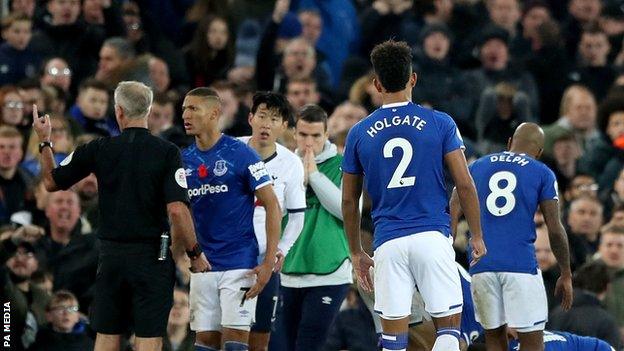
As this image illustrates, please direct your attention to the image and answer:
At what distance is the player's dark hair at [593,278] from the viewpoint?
1402 centimetres

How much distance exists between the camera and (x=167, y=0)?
20000 millimetres

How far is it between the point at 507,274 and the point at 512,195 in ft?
1.94

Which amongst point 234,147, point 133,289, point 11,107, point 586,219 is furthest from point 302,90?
point 133,289

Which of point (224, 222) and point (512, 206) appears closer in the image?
point (224, 222)

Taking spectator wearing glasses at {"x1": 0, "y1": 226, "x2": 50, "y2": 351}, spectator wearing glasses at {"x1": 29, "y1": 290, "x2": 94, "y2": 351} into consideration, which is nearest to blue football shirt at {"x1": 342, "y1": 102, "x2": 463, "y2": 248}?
spectator wearing glasses at {"x1": 29, "y1": 290, "x2": 94, "y2": 351}

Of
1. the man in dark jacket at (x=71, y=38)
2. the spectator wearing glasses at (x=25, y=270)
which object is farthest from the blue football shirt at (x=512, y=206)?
the man in dark jacket at (x=71, y=38)

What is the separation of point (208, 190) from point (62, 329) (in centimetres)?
261

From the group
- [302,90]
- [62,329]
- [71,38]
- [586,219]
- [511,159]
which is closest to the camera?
[511,159]

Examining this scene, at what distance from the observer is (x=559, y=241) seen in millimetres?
11633

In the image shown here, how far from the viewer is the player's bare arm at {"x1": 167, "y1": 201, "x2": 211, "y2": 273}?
1056cm

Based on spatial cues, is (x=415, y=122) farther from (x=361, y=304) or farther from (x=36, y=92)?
(x=36, y=92)

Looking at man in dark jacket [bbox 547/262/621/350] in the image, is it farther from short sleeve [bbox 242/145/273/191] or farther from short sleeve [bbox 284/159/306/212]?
short sleeve [bbox 242/145/273/191]

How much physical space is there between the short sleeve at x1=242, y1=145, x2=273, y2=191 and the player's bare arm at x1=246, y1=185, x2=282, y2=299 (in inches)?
1.8
